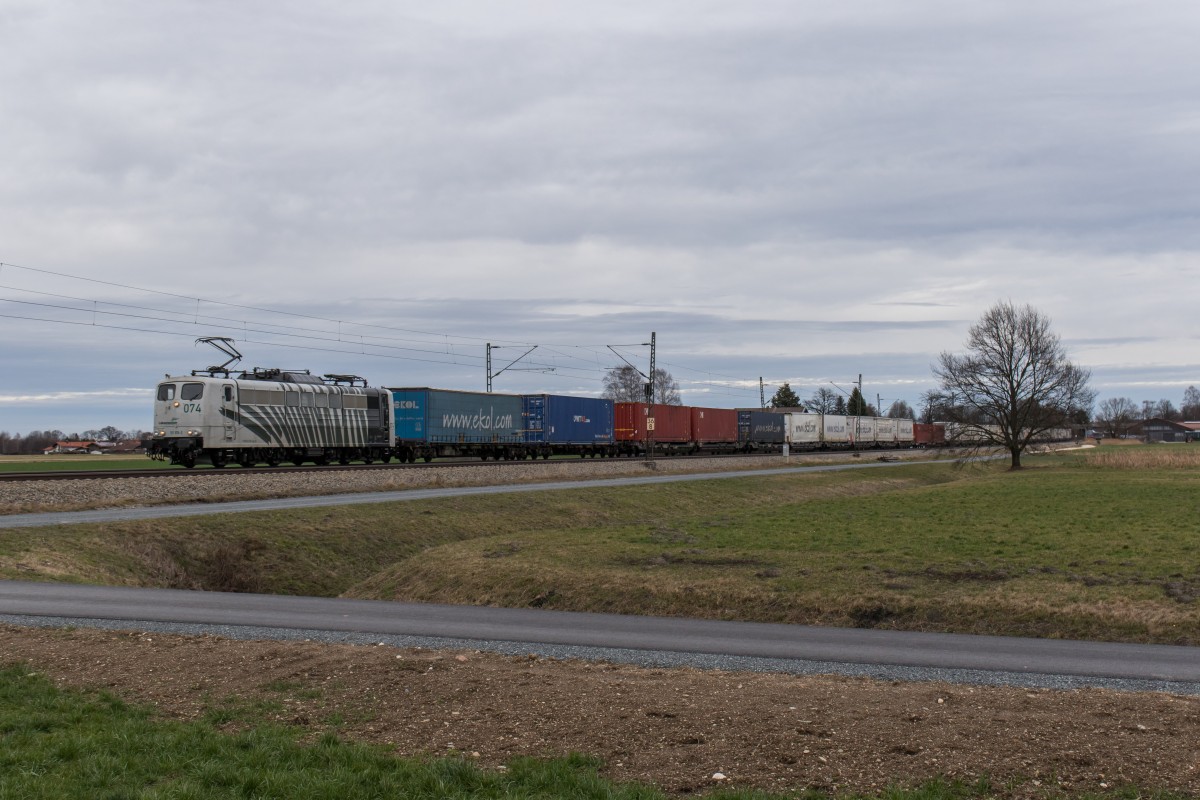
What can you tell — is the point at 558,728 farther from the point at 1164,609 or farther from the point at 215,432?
the point at 215,432

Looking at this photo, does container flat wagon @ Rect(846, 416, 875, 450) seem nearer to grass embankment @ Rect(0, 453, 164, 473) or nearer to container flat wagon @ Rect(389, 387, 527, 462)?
container flat wagon @ Rect(389, 387, 527, 462)

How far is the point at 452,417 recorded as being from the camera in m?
51.6

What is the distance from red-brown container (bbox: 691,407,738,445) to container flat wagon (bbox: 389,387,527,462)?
18.0 m

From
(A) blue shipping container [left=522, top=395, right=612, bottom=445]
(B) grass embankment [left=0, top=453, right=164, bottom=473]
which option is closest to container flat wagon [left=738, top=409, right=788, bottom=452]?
(A) blue shipping container [left=522, top=395, right=612, bottom=445]

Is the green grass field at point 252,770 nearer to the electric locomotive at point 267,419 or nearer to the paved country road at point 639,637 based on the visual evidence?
the paved country road at point 639,637

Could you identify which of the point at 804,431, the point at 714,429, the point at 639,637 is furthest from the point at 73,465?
the point at 804,431

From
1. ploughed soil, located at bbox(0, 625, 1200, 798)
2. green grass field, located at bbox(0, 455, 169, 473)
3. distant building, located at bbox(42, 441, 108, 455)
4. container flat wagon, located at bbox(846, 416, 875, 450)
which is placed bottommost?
ploughed soil, located at bbox(0, 625, 1200, 798)

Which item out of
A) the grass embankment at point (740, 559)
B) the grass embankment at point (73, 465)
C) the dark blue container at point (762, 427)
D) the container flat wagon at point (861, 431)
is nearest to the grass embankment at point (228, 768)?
the grass embankment at point (740, 559)

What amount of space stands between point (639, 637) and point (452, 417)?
1600 inches

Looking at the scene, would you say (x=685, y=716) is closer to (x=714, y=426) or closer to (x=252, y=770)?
(x=252, y=770)

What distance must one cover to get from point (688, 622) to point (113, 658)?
6.80 metres

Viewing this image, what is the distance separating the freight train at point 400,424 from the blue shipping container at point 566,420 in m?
0.06

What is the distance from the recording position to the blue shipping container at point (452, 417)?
5006 cm

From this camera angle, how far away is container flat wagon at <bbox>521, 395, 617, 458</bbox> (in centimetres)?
5728
